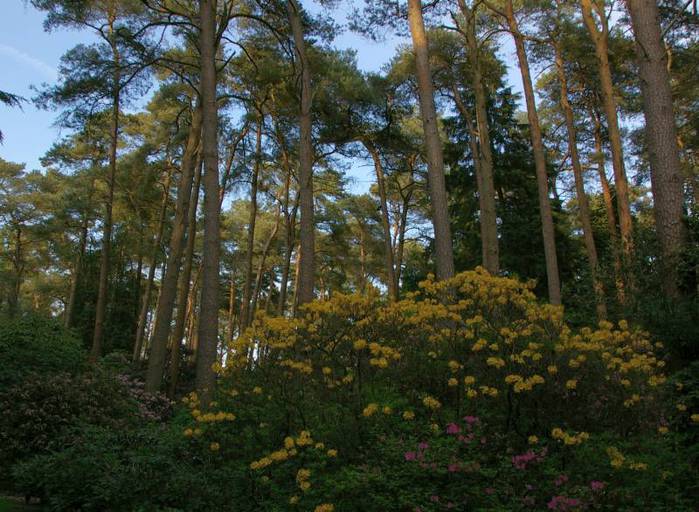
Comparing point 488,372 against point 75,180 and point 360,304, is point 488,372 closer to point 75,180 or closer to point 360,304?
point 360,304

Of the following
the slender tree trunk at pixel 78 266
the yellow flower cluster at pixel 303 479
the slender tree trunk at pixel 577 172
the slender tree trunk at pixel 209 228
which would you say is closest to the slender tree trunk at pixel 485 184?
the slender tree trunk at pixel 577 172

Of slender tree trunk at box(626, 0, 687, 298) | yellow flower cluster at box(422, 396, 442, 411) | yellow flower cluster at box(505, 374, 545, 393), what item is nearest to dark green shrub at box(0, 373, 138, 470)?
yellow flower cluster at box(422, 396, 442, 411)

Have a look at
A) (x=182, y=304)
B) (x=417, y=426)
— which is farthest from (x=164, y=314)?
(x=417, y=426)

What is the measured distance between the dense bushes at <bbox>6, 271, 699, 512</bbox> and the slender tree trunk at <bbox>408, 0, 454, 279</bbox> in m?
2.11

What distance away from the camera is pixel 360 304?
5316 millimetres

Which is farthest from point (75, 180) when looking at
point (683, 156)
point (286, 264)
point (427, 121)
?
point (683, 156)

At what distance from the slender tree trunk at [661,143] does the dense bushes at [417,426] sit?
53.8 inches

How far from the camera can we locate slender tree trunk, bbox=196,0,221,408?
299 inches

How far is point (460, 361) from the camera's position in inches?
192

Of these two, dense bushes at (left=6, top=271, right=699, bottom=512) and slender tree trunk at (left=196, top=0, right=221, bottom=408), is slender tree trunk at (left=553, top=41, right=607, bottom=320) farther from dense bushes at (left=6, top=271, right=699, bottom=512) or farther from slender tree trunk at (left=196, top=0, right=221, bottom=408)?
slender tree trunk at (left=196, top=0, right=221, bottom=408)

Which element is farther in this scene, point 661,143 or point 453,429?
point 661,143

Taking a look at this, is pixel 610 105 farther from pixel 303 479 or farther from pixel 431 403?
pixel 303 479

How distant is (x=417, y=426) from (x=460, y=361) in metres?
0.78

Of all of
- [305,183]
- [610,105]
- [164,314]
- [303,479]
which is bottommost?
[303,479]
